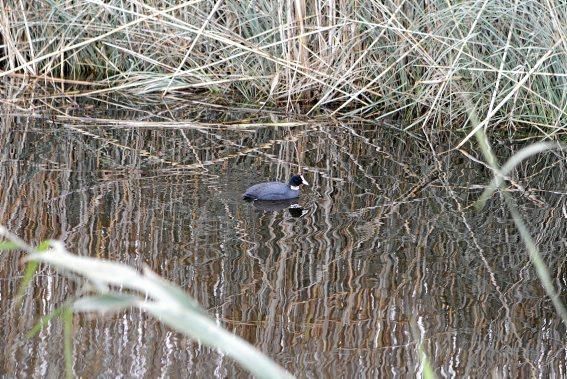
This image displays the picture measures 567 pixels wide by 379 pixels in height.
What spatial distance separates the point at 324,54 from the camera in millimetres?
7184

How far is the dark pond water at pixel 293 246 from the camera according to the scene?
322cm

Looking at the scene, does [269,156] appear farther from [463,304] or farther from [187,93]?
[463,304]

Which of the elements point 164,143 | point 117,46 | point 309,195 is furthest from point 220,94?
point 309,195

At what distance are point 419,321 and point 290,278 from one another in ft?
1.91

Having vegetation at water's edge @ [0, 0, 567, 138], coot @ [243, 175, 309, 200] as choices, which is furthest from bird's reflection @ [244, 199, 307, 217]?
vegetation at water's edge @ [0, 0, 567, 138]

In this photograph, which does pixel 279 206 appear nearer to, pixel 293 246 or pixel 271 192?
pixel 271 192

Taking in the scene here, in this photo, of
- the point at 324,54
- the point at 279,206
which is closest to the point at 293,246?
the point at 279,206

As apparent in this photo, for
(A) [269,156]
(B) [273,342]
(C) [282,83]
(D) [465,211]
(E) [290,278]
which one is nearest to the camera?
(B) [273,342]

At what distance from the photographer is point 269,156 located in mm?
6004

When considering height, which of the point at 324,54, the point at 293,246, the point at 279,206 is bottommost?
the point at 293,246

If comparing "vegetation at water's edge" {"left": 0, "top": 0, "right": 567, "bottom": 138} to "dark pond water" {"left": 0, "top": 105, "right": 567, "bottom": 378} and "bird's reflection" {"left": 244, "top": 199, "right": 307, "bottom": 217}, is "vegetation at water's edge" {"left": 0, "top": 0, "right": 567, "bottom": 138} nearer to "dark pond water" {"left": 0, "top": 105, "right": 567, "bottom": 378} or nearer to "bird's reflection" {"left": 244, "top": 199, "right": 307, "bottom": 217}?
"dark pond water" {"left": 0, "top": 105, "right": 567, "bottom": 378}

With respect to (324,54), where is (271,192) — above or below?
below

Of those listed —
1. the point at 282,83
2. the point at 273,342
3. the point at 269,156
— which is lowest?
the point at 273,342

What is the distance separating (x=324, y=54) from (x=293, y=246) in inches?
122
